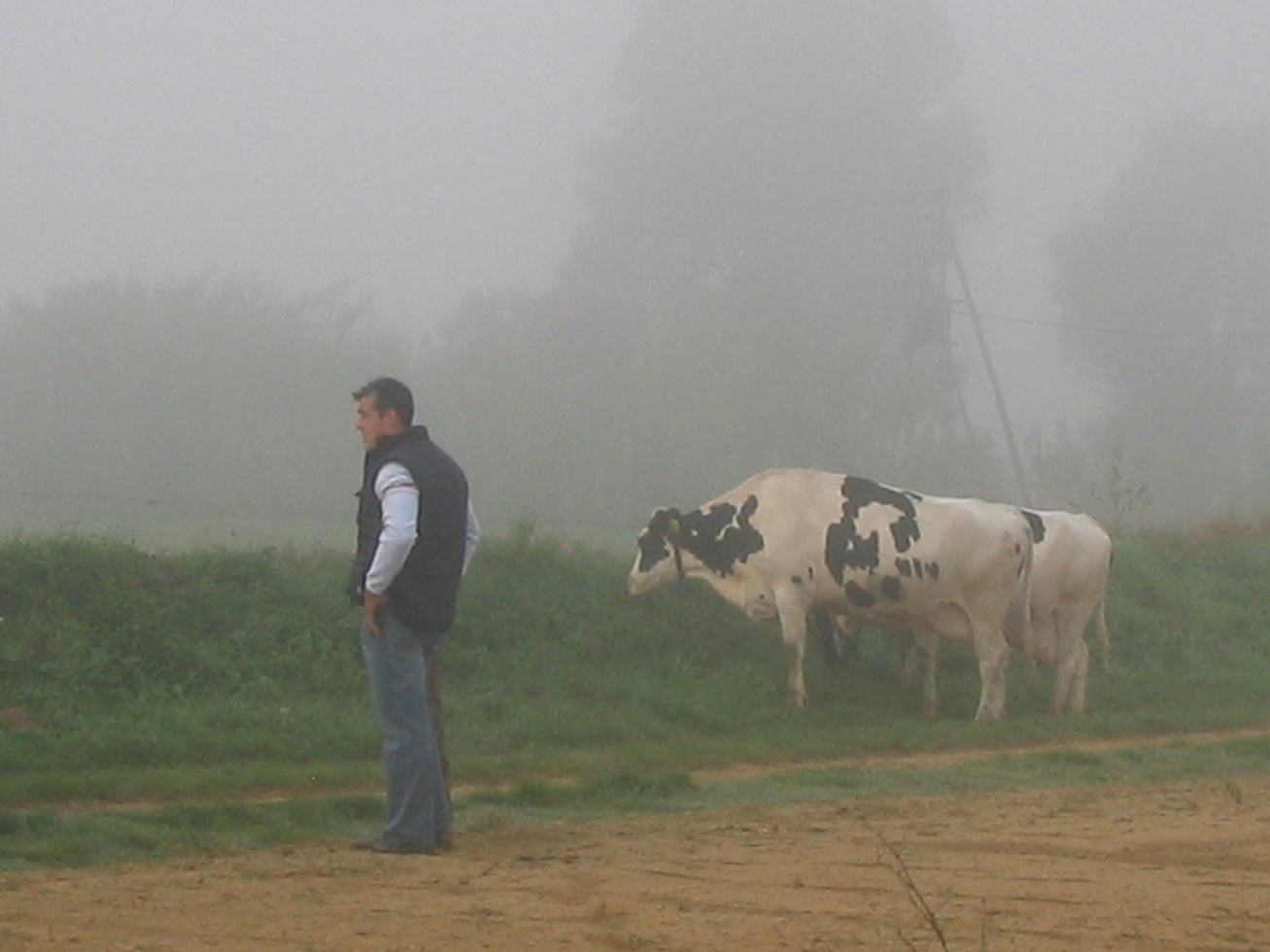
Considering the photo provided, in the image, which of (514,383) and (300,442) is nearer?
(300,442)

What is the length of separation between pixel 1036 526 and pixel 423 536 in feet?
43.4

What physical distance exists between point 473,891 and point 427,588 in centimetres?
189

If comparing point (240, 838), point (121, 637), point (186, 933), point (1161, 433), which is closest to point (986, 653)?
point (121, 637)

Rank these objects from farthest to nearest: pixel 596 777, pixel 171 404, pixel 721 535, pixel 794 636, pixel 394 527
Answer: pixel 171 404 → pixel 721 535 → pixel 794 636 → pixel 596 777 → pixel 394 527

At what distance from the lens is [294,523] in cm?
2497

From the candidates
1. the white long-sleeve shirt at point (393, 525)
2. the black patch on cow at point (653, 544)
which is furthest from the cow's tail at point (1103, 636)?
the white long-sleeve shirt at point (393, 525)

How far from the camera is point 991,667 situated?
19.6 m

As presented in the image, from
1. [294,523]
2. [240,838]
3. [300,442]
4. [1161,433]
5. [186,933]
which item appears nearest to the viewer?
[186,933]

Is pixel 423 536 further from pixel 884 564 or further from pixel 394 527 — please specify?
pixel 884 564

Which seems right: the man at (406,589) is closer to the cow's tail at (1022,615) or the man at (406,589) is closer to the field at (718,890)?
the field at (718,890)

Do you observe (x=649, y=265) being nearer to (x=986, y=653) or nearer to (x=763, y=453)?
(x=763, y=453)

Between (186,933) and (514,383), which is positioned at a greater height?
(514,383)

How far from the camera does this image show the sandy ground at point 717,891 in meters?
6.53

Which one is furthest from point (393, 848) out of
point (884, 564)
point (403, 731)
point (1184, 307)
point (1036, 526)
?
point (1184, 307)
